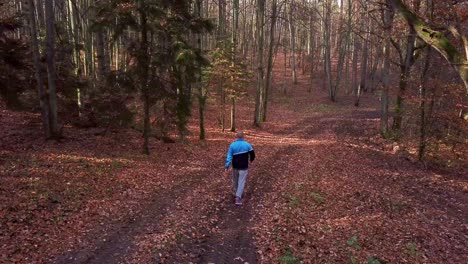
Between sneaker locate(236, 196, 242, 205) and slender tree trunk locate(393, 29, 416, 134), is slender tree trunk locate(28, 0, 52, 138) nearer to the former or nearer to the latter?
sneaker locate(236, 196, 242, 205)

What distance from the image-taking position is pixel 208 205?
404 inches

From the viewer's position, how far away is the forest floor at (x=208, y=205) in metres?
7.65

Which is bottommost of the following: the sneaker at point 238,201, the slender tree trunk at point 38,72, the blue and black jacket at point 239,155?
the sneaker at point 238,201

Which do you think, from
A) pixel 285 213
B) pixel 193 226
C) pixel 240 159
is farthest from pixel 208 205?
pixel 285 213

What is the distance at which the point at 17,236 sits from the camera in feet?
24.7

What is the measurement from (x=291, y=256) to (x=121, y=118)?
33.0 feet

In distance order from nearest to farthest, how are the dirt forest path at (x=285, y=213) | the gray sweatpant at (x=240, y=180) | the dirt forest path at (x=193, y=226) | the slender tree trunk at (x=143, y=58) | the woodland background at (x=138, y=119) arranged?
the dirt forest path at (x=193, y=226) → the dirt forest path at (x=285, y=213) → the woodland background at (x=138, y=119) → the gray sweatpant at (x=240, y=180) → the slender tree trunk at (x=143, y=58)

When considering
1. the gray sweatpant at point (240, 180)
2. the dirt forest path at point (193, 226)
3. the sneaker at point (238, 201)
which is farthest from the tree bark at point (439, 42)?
the sneaker at point (238, 201)

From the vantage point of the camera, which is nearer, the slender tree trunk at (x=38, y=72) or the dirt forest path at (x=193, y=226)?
the dirt forest path at (x=193, y=226)

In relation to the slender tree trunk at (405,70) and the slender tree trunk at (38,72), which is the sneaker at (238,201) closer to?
the slender tree trunk at (38,72)

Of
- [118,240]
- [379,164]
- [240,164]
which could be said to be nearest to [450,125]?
[379,164]

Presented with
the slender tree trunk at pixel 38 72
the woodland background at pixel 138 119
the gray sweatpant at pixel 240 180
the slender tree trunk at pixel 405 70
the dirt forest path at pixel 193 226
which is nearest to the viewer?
the dirt forest path at pixel 193 226

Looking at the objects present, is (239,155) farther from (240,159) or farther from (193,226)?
(193,226)

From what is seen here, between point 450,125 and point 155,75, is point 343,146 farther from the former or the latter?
point 155,75
